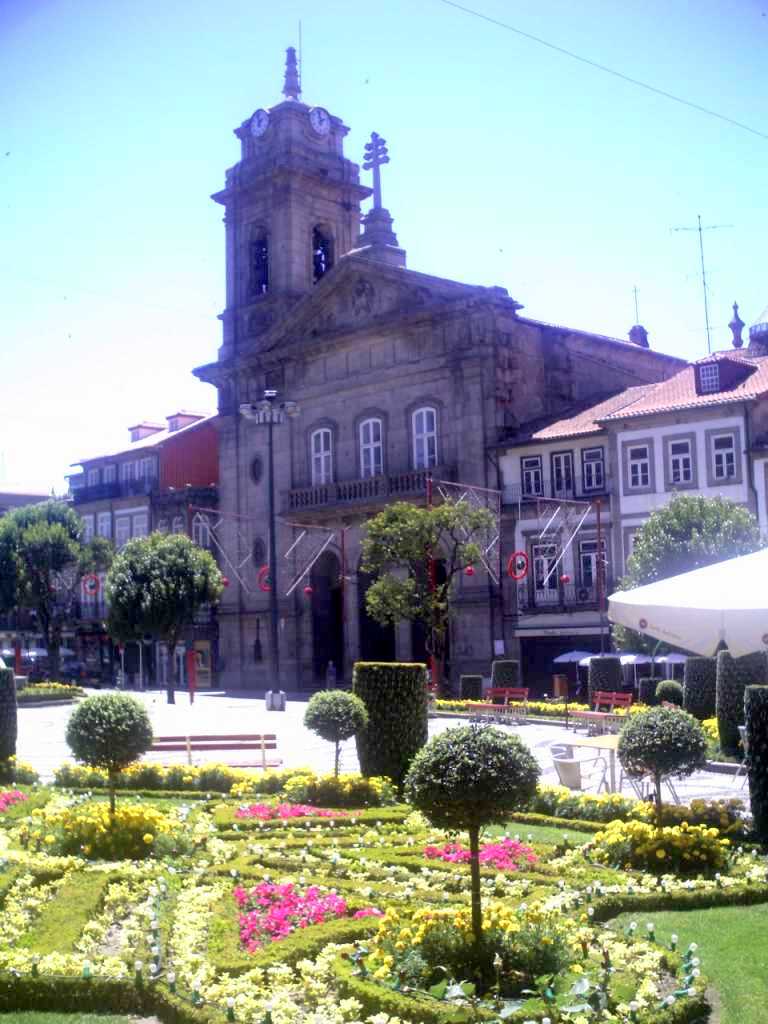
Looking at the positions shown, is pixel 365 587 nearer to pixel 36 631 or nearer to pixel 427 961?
pixel 36 631

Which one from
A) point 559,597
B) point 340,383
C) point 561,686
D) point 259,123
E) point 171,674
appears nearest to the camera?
point 561,686

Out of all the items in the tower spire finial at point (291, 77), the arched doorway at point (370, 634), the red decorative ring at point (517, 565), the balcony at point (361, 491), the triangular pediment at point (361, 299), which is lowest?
the arched doorway at point (370, 634)

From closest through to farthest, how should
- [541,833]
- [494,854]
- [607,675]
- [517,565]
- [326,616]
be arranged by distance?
[494,854] → [541,833] → [607,675] → [517,565] → [326,616]

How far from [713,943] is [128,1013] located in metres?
3.96

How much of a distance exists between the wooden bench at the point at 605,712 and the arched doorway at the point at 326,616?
20.6 metres

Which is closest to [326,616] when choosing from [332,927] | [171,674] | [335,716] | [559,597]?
[171,674]

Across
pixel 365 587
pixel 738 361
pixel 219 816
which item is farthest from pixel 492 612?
pixel 219 816

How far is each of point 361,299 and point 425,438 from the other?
6618 millimetres

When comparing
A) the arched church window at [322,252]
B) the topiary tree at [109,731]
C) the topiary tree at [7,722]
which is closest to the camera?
the topiary tree at [109,731]

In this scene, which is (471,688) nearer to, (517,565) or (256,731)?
(517,565)

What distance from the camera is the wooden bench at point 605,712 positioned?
76.3 ft

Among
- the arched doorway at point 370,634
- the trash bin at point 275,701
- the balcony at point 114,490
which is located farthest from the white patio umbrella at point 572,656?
the balcony at point 114,490

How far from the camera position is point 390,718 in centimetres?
1642

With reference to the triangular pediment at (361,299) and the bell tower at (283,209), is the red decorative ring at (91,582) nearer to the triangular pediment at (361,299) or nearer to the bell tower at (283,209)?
the bell tower at (283,209)
